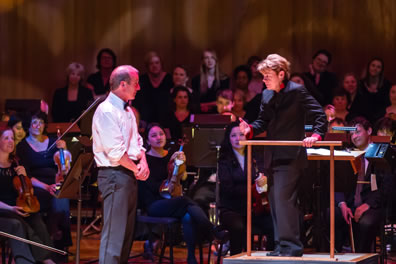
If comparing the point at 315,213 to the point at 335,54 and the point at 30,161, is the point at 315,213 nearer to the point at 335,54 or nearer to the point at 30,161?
the point at 30,161

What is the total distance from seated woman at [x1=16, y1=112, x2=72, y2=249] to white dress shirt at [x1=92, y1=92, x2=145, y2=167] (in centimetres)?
179

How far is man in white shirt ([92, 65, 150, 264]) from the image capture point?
538 centimetres

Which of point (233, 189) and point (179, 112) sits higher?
point (179, 112)

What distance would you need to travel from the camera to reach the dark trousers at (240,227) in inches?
271

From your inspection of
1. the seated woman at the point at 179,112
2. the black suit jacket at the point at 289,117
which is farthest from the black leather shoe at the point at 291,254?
the seated woman at the point at 179,112

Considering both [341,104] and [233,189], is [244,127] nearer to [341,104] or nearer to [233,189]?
[233,189]

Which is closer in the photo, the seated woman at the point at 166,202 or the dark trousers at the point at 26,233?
the dark trousers at the point at 26,233

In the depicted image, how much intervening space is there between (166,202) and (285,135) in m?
2.05

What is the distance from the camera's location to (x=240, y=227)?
6891 mm

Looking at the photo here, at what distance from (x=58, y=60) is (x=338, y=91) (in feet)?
13.6

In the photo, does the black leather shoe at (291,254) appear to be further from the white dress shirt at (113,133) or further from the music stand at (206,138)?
the music stand at (206,138)

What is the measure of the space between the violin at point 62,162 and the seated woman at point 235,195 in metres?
1.44

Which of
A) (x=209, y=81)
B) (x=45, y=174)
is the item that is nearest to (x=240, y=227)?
(x=45, y=174)

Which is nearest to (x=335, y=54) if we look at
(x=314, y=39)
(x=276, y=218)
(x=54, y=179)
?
(x=314, y=39)
